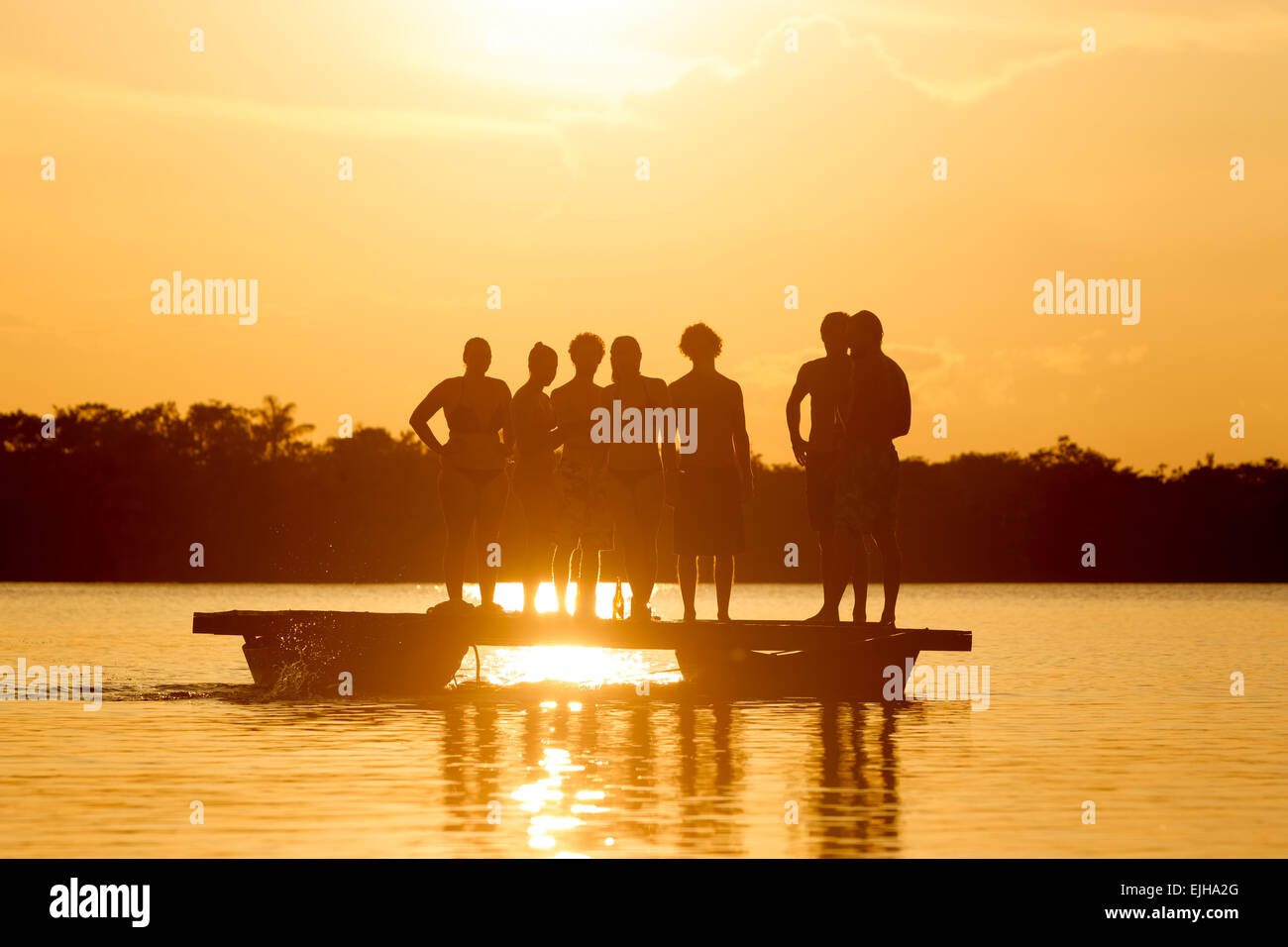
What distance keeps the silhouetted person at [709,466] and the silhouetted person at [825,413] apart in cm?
57

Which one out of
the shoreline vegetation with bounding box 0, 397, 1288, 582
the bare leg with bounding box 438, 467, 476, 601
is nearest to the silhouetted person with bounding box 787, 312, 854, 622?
the bare leg with bounding box 438, 467, 476, 601

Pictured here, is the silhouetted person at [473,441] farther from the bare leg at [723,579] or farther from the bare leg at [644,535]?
the bare leg at [723,579]

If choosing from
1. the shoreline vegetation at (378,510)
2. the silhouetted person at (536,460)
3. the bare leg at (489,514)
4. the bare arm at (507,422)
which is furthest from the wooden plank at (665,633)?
the shoreline vegetation at (378,510)

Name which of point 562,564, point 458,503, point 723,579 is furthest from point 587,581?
point 458,503

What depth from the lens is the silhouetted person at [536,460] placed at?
53.4ft

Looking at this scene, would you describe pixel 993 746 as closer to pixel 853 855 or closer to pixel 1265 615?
pixel 853 855

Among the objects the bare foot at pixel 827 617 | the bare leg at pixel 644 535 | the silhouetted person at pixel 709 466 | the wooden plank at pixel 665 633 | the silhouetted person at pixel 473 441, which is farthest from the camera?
the bare foot at pixel 827 617

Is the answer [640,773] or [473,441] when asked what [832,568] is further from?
[640,773]

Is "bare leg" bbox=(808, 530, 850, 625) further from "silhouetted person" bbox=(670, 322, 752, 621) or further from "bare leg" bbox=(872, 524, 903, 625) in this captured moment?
"silhouetted person" bbox=(670, 322, 752, 621)

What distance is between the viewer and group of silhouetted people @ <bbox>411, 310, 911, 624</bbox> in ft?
52.8

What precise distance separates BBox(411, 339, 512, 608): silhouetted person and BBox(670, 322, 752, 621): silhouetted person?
1.62 metres

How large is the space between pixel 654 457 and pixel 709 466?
2.18 feet

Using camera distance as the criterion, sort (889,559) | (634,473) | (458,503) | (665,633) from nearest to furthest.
→ 1. (634,473)
2. (458,503)
3. (889,559)
4. (665,633)

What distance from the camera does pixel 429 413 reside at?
1647cm
